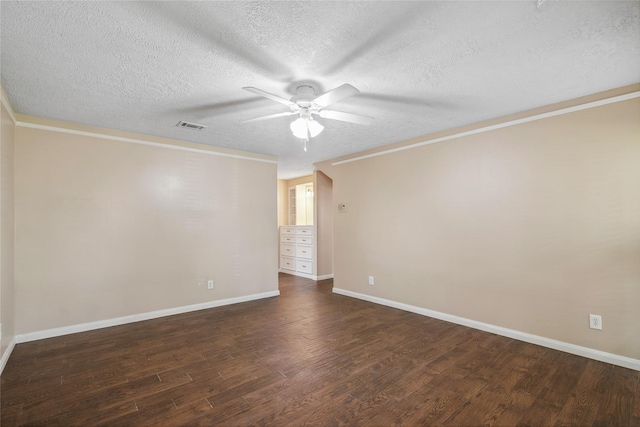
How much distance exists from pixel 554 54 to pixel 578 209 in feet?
4.93

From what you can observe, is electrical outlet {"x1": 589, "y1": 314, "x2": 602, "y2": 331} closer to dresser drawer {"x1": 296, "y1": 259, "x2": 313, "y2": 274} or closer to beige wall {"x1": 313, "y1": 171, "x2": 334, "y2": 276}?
beige wall {"x1": 313, "y1": 171, "x2": 334, "y2": 276}

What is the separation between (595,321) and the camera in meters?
2.56

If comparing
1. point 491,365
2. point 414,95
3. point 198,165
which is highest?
point 414,95

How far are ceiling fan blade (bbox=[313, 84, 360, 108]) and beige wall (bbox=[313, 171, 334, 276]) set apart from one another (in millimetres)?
3702

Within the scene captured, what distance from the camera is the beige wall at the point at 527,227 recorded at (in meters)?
2.47

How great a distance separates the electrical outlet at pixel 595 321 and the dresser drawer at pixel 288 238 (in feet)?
16.6

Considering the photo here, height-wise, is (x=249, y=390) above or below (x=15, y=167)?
below

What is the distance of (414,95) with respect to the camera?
2.62 metres

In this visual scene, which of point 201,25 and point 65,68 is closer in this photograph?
point 201,25

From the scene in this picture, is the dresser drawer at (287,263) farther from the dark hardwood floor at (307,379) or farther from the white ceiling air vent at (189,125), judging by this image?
the white ceiling air vent at (189,125)

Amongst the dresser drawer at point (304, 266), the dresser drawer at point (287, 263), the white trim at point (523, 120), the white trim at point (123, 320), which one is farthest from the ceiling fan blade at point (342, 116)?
the dresser drawer at point (287, 263)

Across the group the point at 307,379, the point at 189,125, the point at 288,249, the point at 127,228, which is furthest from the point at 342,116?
the point at 288,249

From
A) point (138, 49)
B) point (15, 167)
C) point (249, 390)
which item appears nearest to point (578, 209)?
point (249, 390)

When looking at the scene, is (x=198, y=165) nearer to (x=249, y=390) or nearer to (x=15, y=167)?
(x=15, y=167)
